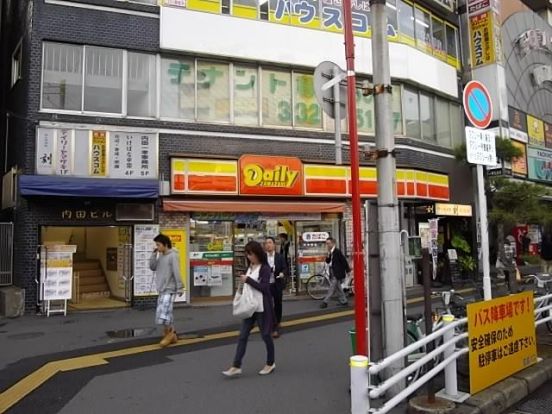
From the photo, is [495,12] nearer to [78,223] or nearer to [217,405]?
[78,223]

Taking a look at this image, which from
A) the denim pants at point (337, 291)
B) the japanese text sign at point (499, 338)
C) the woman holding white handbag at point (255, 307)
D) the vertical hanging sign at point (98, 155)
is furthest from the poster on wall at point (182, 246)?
the japanese text sign at point (499, 338)

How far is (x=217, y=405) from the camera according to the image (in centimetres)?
534

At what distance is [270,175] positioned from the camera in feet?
46.6

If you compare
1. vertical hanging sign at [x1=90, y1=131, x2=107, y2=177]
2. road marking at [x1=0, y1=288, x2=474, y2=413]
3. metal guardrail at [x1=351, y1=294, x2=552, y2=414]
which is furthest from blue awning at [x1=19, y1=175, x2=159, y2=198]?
metal guardrail at [x1=351, y1=294, x2=552, y2=414]

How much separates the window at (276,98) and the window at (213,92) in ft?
3.76

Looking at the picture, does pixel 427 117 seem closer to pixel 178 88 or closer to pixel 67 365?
pixel 178 88

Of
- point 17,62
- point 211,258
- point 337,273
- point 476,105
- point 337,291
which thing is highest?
point 17,62

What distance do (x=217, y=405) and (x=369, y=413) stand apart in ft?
6.34

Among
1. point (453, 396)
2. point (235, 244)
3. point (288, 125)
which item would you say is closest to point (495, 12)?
point (288, 125)

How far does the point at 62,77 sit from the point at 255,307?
924 centimetres

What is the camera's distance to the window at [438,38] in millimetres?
18808

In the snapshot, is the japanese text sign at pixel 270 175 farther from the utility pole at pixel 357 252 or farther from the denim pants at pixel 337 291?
the utility pole at pixel 357 252

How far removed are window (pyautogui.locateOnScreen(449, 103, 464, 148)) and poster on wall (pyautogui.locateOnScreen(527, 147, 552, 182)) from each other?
16.5 ft

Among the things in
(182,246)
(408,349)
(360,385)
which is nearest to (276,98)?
(182,246)
